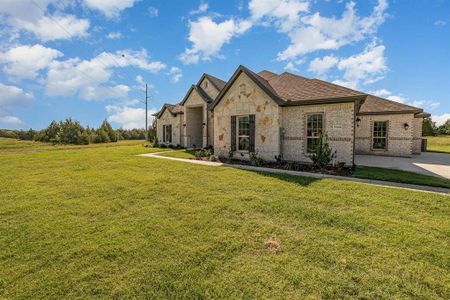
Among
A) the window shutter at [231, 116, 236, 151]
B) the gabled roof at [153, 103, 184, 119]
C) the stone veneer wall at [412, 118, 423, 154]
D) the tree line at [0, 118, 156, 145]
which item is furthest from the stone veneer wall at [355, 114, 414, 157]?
the tree line at [0, 118, 156, 145]

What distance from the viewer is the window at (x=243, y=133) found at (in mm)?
11695

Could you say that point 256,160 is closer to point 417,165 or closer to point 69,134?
point 417,165

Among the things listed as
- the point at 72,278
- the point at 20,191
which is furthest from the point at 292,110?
the point at 20,191

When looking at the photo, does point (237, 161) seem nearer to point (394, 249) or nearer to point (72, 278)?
point (394, 249)

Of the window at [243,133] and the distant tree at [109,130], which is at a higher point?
the distant tree at [109,130]

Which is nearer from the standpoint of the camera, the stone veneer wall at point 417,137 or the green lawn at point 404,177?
the green lawn at point 404,177

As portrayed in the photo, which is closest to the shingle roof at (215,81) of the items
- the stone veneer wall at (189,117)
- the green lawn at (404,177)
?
the stone veneer wall at (189,117)

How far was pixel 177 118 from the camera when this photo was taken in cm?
2064

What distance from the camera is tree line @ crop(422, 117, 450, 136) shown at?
112ft

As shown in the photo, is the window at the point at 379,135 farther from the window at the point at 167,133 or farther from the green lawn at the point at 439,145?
the window at the point at 167,133

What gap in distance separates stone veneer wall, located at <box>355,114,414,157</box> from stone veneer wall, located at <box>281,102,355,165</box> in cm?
682

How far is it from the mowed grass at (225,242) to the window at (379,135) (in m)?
10.2

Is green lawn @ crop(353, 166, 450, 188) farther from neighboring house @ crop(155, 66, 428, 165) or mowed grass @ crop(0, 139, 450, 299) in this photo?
neighboring house @ crop(155, 66, 428, 165)

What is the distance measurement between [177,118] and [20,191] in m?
14.8
